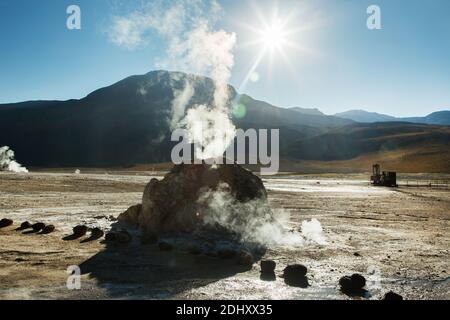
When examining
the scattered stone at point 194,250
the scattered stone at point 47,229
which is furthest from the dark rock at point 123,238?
the scattered stone at point 47,229

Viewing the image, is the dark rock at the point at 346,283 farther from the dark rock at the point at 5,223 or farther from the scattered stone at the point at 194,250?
the dark rock at the point at 5,223

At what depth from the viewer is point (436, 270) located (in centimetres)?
1143

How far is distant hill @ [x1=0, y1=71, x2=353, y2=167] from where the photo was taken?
142375 mm

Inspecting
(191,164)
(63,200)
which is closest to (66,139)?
(63,200)

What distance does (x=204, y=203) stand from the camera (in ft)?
50.7

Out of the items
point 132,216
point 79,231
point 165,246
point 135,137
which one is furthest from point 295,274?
point 135,137

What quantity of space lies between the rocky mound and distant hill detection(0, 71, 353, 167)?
109739mm

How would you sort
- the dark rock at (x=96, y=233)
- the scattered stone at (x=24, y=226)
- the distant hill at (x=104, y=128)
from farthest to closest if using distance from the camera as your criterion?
the distant hill at (x=104, y=128) < the scattered stone at (x=24, y=226) < the dark rock at (x=96, y=233)

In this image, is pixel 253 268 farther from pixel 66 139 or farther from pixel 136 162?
pixel 66 139

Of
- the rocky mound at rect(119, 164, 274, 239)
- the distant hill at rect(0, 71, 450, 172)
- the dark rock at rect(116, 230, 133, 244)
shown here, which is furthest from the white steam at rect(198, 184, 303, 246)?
the distant hill at rect(0, 71, 450, 172)

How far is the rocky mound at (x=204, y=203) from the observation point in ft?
49.6

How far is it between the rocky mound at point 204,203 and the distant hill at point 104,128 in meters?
110

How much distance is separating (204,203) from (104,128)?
151 metres

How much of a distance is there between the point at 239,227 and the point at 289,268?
488 cm
